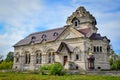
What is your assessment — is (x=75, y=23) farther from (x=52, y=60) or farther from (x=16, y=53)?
(x=16, y=53)

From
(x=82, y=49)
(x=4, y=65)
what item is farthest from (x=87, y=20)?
(x=4, y=65)

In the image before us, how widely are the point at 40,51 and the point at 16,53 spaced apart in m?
9.78

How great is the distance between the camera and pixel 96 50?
4619 cm

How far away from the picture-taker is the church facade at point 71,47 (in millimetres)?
45500

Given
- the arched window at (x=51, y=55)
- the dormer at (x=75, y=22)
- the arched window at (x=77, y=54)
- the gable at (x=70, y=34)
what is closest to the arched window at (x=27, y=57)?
the arched window at (x=51, y=55)

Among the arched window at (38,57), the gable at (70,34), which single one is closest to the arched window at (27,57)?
the arched window at (38,57)

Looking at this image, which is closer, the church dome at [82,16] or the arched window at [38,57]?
the church dome at [82,16]

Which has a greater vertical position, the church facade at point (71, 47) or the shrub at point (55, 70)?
the church facade at point (71, 47)

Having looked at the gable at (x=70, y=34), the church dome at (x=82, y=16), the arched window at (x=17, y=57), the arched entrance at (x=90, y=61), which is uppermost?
the church dome at (x=82, y=16)

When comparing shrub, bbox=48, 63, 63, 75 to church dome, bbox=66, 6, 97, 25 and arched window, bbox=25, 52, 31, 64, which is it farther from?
arched window, bbox=25, 52, 31, 64

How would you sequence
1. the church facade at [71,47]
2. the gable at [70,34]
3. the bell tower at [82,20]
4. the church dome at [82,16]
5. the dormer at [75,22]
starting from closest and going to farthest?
the church facade at [71,47]
the gable at [70,34]
the bell tower at [82,20]
the church dome at [82,16]
the dormer at [75,22]

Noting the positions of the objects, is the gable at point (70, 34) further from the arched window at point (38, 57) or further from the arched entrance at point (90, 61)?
the arched window at point (38, 57)

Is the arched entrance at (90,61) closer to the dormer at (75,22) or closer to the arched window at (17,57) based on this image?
the dormer at (75,22)

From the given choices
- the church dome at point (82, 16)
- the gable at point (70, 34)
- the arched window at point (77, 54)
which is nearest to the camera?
the arched window at point (77, 54)
